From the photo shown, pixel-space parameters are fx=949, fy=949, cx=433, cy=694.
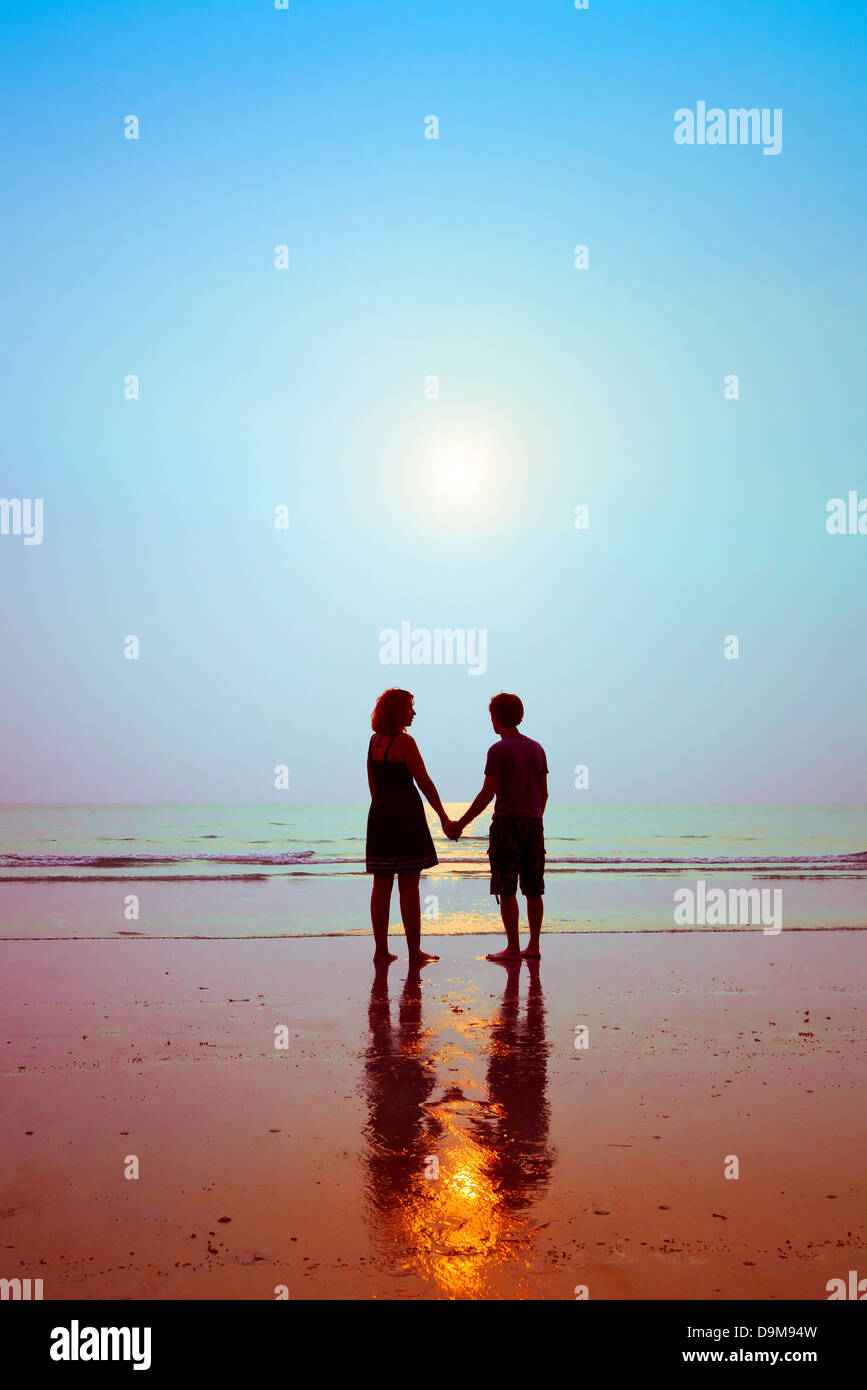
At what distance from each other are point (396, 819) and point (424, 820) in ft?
0.80

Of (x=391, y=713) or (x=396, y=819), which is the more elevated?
(x=391, y=713)

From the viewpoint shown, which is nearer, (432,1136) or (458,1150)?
(458,1150)

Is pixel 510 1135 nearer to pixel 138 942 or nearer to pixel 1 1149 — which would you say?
pixel 1 1149

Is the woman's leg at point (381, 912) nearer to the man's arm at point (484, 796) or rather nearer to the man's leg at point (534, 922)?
the man's arm at point (484, 796)

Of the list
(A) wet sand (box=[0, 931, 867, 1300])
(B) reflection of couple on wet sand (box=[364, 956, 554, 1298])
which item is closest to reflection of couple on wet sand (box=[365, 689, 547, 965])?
(A) wet sand (box=[0, 931, 867, 1300])

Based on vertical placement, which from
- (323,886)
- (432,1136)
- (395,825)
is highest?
(395,825)

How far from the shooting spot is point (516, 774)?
→ 7.56 metres

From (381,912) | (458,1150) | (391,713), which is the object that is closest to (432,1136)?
(458,1150)

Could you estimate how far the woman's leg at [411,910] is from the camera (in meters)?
7.12

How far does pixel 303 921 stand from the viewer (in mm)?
10055

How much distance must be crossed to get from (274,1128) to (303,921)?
6539mm

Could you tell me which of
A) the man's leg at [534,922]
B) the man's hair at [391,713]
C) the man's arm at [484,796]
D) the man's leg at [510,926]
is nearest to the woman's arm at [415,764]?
the man's hair at [391,713]

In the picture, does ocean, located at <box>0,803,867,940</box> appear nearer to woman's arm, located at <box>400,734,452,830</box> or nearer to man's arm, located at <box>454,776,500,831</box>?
man's arm, located at <box>454,776,500,831</box>

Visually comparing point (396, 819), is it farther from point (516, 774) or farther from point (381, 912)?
point (516, 774)
